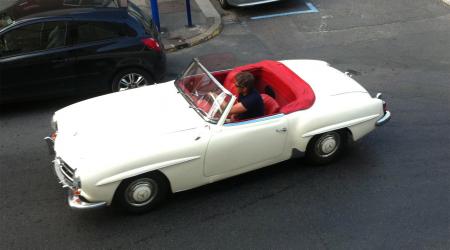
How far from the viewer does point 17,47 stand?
7383mm

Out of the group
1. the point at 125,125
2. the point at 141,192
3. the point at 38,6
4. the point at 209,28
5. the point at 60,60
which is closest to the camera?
the point at 141,192

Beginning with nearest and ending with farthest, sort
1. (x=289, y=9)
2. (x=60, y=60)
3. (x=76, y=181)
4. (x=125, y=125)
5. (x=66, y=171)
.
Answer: (x=76, y=181)
(x=66, y=171)
(x=125, y=125)
(x=60, y=60)
(x=289, y=9)

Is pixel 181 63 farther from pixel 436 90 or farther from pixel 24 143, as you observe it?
pixel 436 90

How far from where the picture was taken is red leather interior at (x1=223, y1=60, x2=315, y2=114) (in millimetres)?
5809

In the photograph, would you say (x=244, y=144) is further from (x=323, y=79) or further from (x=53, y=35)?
(x=53, y=35)

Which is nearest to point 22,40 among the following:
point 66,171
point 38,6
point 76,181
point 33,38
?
point 33,38

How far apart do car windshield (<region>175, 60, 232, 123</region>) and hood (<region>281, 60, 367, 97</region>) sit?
49.8 inches

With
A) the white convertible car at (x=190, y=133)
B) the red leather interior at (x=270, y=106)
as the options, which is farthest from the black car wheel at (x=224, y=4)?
the red leather interior at (x=270, y=106)

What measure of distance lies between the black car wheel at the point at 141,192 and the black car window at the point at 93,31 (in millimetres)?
3362

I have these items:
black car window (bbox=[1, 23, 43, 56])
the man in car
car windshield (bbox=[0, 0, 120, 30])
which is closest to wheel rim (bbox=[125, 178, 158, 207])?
the man in car

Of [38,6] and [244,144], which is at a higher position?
[38,6]

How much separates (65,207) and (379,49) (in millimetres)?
7060

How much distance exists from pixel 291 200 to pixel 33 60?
176 inches

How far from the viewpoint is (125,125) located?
546 cm
